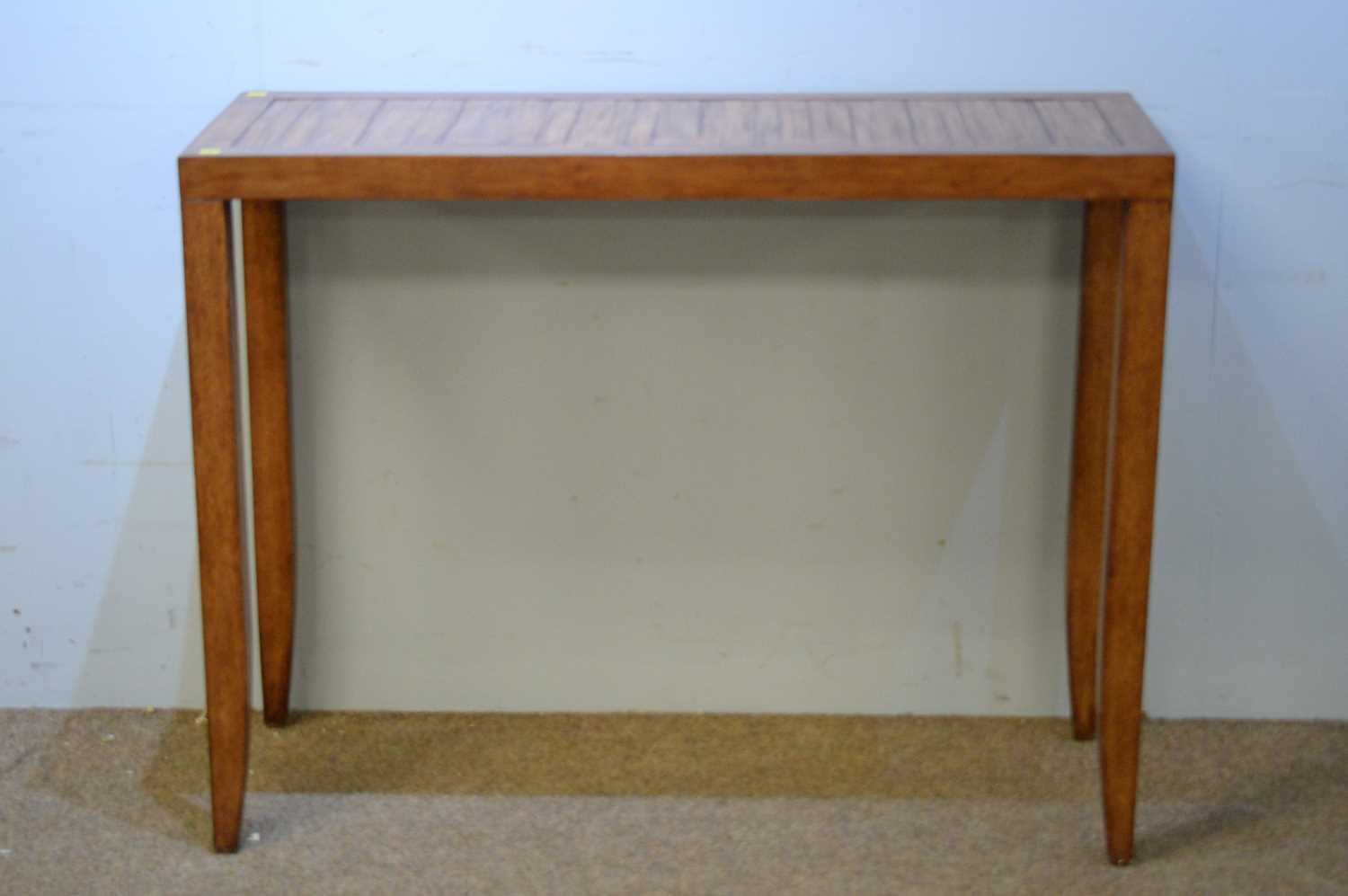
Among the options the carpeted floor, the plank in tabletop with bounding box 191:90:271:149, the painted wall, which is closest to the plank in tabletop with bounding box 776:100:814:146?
the painted wall

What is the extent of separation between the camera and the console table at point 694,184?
5.97ft

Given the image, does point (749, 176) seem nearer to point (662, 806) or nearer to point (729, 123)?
point (729, 123)

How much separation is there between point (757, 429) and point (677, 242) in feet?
0.89

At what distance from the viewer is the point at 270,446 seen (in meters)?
2.28

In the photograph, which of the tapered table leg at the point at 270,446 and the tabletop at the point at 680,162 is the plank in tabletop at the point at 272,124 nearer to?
the tabletop at the point at 680,162

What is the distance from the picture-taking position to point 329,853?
2.05 meters

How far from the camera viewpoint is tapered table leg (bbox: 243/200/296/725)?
7.22 feet

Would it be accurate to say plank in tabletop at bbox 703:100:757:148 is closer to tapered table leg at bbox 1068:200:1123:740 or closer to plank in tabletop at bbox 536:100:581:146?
plank in tabletop at bbox 536:100:581:146

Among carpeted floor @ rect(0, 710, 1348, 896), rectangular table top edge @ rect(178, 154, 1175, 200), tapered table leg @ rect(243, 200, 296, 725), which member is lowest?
carpeted floor @ rect(0, 710, 1348, 896)

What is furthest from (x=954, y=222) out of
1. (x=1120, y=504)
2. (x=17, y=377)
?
(x=17, y=377)

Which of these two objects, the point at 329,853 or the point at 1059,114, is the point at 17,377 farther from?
the point at 1059,114

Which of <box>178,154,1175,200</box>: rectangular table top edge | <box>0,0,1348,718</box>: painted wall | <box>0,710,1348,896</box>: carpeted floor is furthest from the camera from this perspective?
<box>0,0,1348,718</box>: painted wall

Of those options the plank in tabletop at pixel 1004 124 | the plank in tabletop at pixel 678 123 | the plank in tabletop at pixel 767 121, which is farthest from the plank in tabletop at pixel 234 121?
the plank in tabletop at pixel 1004 124

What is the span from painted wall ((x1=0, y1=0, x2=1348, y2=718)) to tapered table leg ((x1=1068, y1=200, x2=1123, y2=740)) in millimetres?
59
